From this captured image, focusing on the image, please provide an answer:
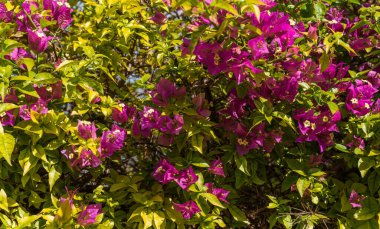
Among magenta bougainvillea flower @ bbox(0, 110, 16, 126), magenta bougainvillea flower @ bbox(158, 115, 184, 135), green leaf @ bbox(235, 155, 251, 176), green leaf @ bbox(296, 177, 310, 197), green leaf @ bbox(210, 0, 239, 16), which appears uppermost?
green leaf @ bbox(210, 0, 239, 16)

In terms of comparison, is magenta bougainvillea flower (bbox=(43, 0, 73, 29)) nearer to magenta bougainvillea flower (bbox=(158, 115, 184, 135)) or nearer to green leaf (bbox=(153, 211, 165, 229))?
magenta bougainvillea flower (bbox=(158, 115, 184, 135))

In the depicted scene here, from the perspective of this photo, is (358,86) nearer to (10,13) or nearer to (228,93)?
(228,93)

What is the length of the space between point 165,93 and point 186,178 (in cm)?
34

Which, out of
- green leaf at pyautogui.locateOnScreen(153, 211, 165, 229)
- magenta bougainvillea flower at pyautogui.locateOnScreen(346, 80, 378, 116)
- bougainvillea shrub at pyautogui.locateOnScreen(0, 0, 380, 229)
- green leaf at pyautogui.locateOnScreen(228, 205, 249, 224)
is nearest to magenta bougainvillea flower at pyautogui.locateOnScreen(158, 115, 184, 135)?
bougainvillea shrub at pyautogui.locateOnScreen(0, 0, 380, 229)

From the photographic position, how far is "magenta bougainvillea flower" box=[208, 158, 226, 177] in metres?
1.98

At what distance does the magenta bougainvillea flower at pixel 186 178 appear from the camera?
1867mm

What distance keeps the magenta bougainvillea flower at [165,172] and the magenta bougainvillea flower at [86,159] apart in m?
0.24

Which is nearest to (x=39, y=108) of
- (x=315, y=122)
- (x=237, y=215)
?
(x=237, y=215)

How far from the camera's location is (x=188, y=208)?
189cm

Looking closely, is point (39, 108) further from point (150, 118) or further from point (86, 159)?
point (150, 118)

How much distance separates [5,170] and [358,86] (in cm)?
143

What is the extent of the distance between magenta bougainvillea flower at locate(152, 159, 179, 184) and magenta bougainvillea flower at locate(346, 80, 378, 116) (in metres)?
0.73

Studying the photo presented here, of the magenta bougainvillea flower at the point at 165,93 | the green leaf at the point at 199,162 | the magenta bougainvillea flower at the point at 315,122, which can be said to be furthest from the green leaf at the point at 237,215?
the magenta bougainvillea flower at the point at 165,93

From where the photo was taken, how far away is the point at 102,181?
221 centimetres
